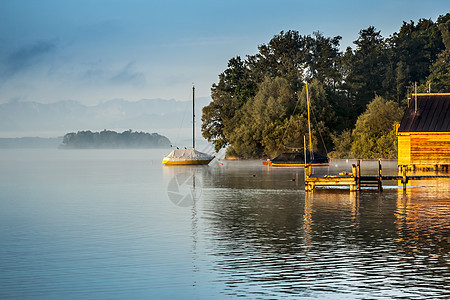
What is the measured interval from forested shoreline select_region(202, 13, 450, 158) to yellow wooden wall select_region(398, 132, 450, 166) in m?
32.5

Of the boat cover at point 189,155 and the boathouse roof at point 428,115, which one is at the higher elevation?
the boathouse roof at point 428,115

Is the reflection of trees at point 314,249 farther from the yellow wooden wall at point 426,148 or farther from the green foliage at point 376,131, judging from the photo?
the green foliage at point 376,131

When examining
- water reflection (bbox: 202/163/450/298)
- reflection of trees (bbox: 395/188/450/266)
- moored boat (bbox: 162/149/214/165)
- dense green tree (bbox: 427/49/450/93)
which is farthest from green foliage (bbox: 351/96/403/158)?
water reflection (bbox: 202/163/450/298)

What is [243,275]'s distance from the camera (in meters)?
16.2

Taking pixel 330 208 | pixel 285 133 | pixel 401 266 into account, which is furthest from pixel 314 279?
pixel 285 133

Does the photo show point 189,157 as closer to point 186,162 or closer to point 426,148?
point 186,162

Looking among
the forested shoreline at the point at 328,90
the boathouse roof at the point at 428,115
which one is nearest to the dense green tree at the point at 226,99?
the forested shoreline at the point at 328,90

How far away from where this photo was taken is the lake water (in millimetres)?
15086

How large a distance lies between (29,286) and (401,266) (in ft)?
32.0

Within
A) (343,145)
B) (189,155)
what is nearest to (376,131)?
(343,145)

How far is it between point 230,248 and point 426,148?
38905mm

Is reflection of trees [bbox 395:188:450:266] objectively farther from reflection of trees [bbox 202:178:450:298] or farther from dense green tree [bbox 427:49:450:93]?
dense green tree [bbox 427:49:450:93]

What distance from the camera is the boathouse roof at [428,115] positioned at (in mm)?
54312

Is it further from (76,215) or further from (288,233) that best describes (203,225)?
(76,215)
